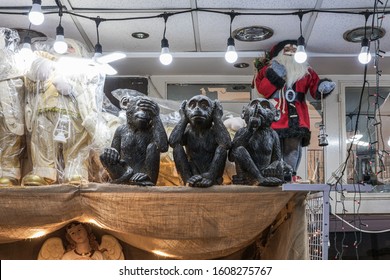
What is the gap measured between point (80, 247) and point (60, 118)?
53cm

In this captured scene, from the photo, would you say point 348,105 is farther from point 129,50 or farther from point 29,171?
point 29,171

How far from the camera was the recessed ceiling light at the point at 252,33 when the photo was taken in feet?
8.62

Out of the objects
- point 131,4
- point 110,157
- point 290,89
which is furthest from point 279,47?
point 110,157

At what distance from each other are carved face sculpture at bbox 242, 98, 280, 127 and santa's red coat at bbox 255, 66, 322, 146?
94cm

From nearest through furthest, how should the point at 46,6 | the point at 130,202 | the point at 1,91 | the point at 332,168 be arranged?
the point at 130,202, the point at 1,91, the point at 46,6, the point at 332,168

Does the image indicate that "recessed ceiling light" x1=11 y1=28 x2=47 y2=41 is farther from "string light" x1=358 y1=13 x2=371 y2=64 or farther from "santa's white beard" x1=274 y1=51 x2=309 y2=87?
"string light" x1=358 y1=13 x2=371 y2=64

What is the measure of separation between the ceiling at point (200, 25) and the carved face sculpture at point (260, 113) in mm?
935

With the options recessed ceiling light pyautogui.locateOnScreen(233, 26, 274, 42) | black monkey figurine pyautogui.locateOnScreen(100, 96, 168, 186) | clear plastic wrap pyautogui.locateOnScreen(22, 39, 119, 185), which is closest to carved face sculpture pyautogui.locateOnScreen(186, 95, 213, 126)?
black monkey figurine pyautogui.locateOnScreen(100, 96, 168, 186)

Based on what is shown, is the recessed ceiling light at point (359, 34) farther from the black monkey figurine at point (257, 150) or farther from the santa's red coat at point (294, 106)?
the black monkey figurine at point (257, 150)

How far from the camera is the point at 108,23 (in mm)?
2561

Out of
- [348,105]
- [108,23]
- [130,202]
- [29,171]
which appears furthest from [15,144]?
[348,105]

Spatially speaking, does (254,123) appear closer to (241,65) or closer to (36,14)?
(36,14)

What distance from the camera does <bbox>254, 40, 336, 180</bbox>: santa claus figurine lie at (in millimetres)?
2525

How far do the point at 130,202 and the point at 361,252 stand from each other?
184 cm
